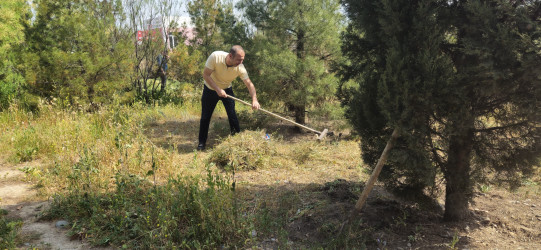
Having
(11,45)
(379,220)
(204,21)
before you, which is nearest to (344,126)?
(379,220)

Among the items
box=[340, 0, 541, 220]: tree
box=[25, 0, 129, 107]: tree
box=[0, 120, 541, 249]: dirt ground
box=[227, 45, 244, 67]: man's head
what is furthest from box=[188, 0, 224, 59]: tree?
box=[340, 0, 541, 220]: tree

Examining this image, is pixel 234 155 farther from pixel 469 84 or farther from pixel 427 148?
pixel 469 84

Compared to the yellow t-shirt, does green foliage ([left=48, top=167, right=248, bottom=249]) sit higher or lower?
lower

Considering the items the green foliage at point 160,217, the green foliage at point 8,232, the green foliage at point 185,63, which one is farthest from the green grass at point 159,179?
the green foliage at point 185,63

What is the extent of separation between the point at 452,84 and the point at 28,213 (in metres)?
3.90

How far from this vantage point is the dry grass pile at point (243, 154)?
4.78 metres

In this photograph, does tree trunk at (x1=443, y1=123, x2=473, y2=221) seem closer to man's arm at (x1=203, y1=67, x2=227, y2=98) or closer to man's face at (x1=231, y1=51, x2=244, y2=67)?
man's face at (x1=231, y1=51, x2=244, y2=67)

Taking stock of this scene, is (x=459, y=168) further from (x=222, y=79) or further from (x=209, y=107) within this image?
(x=209, y=107)

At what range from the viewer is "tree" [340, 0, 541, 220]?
7.44 ft

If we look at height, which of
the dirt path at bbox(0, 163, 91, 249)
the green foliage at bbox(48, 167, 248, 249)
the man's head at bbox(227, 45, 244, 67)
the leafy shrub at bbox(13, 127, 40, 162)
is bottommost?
the dirt path at bbox(0, 163, 91, 249)

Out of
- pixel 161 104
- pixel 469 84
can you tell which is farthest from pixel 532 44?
pixel 161 104

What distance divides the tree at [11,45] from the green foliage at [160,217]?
5130mm

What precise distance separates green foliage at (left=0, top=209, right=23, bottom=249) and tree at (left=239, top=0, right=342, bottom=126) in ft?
13.3

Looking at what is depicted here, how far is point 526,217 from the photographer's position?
3.31 metres
